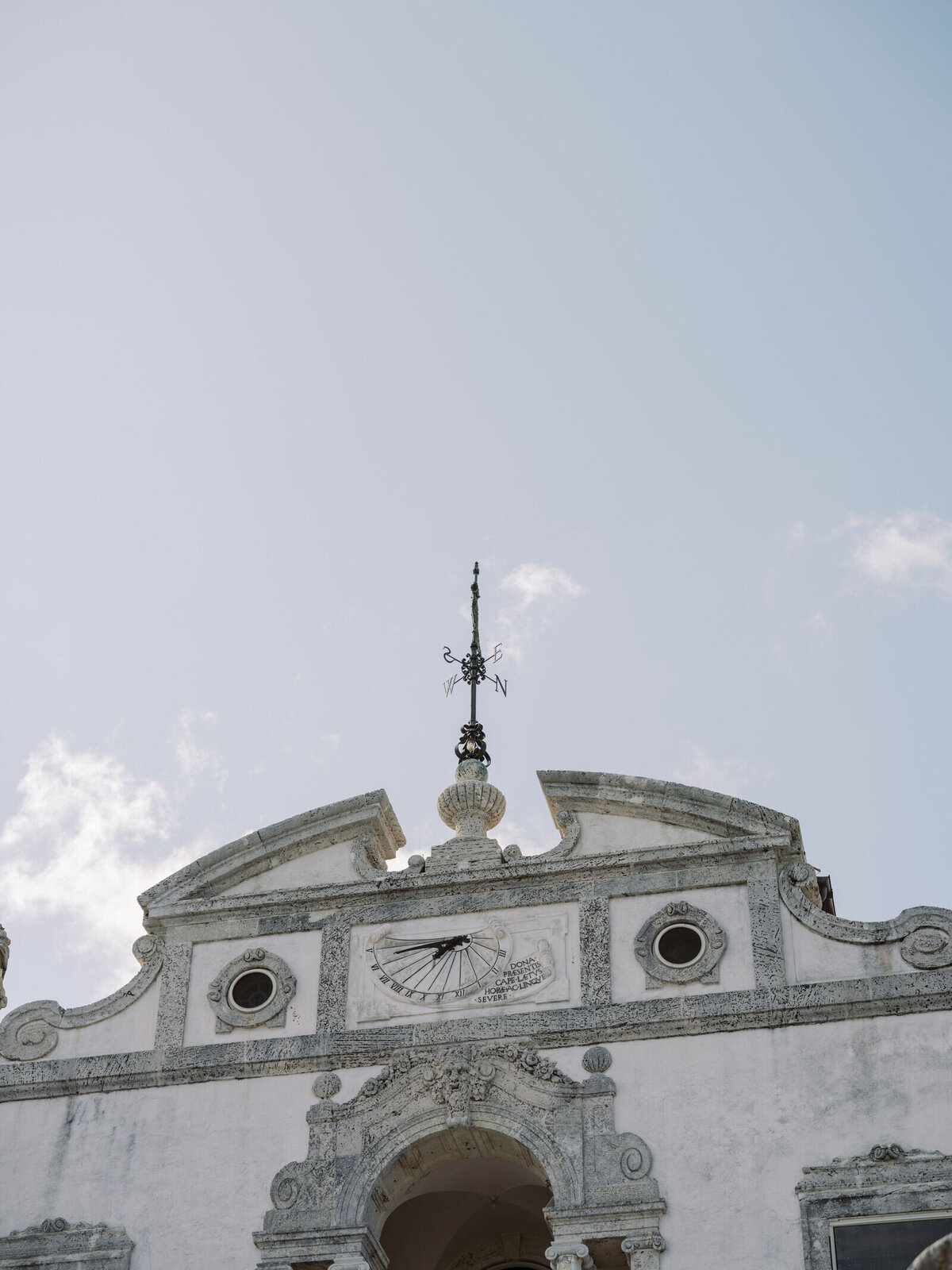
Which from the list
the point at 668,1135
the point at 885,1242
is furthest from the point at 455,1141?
the point at 885,1242

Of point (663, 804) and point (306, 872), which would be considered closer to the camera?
point (663, 804)

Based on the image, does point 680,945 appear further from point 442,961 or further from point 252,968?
point 252,968

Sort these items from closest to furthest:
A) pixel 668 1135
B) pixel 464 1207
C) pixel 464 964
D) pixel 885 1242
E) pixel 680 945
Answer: pixel 885 1242, pixel 668 1135, pixel 680 945, pixel 464 964, pixel 464 1207

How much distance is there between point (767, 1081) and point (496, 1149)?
7.94ft

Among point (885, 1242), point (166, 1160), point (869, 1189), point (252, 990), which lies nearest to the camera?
point (885, 1242)

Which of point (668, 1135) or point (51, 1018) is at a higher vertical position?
point (51, 1018)

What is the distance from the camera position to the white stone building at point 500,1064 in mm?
15469

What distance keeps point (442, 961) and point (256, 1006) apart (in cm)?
175

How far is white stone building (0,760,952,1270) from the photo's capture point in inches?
609

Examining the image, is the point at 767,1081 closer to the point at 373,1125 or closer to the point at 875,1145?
the point at 875,1145

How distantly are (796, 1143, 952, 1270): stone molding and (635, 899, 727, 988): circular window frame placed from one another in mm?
1964

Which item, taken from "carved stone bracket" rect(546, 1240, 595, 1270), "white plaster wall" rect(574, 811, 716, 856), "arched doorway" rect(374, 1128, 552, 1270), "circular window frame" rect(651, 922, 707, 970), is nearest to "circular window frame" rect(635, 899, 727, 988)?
"circular window frame" rect(651, 922, 707, 970)

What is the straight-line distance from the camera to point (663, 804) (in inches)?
689

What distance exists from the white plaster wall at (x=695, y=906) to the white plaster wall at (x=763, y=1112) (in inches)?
18.3
